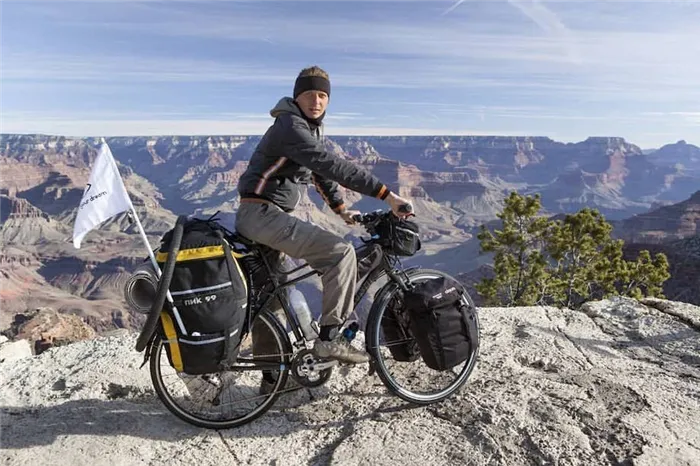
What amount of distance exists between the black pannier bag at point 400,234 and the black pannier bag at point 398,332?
463 mm

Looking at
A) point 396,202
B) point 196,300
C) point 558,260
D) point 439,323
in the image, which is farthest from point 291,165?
point 558,260

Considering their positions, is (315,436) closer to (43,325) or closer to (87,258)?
(43,325)

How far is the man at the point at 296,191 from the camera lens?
12.0ft

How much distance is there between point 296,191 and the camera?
4.06 metres

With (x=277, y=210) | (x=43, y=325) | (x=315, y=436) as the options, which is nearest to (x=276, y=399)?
(x=315, y=436)

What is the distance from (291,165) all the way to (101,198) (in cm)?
137

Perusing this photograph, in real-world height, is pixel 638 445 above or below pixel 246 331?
below

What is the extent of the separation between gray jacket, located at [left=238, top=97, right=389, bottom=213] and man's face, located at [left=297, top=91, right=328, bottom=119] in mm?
52

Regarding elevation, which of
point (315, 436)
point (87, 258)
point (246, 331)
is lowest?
point (87, 258)

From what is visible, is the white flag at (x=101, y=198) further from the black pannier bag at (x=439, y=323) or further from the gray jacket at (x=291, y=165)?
the black pannier bag at (x=439, y=323)

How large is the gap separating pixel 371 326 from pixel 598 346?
3.15 meters

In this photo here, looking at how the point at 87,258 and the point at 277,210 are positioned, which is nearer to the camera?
the point at 277,210

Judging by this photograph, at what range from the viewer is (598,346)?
5750 mm

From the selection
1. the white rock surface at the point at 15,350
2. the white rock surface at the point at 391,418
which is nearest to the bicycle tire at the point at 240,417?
the white rock surface at the point at 391,418
